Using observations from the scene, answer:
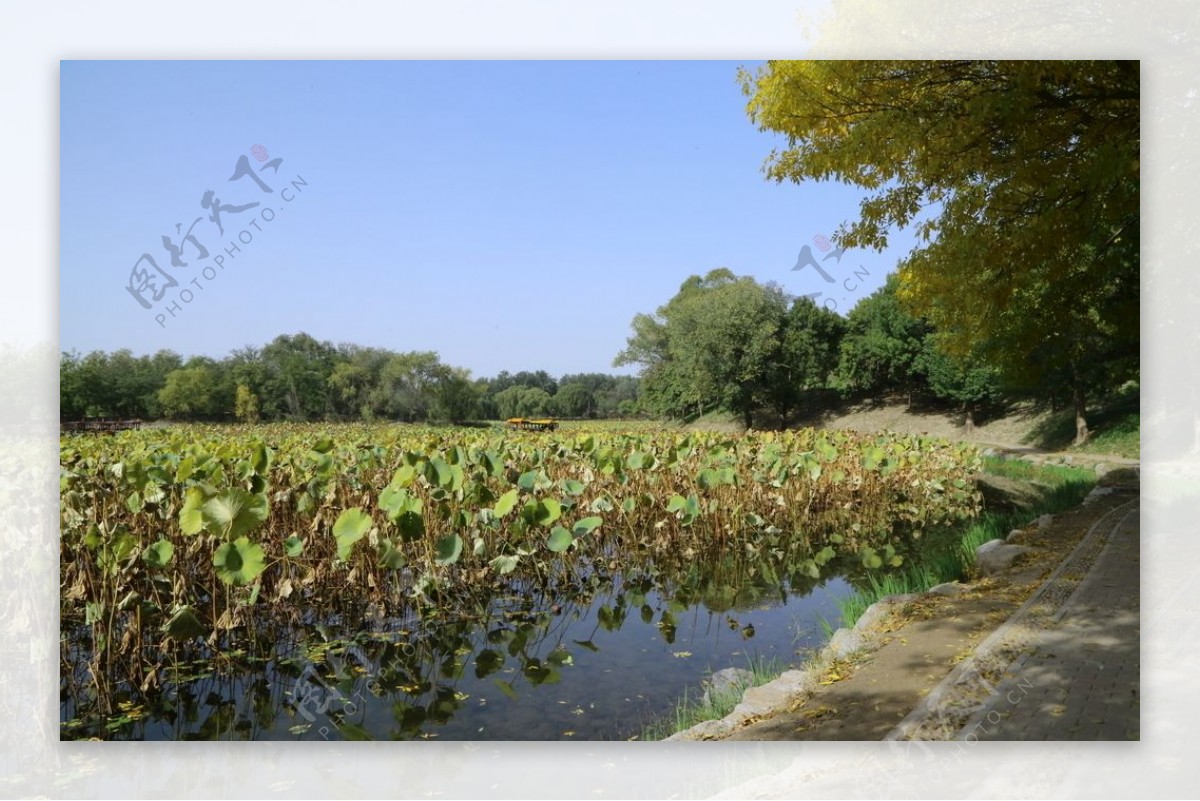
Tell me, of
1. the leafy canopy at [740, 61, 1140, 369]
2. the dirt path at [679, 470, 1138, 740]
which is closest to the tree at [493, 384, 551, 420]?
the leafy canopy at [740, 61, 1140, 369]

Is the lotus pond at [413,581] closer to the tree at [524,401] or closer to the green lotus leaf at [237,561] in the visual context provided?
the green lotus leaf at [237,561]

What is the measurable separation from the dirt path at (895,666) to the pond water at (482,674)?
0.48 metres

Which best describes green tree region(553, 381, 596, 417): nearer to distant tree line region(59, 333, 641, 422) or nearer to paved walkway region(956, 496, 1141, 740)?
distant tree line region(59, 333, 641, 422)

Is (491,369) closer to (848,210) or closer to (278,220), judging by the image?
(278,220)

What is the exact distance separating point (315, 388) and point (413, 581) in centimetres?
151

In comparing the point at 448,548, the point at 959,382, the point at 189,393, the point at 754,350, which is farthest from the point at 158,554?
the point at 959,382

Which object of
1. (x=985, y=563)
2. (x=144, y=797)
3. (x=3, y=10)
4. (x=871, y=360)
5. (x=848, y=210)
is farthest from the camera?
(x=871, y=360)

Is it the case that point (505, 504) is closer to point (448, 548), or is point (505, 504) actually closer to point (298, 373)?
point (448, 548)

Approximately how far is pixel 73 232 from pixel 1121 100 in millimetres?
5194

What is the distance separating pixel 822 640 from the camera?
445cm

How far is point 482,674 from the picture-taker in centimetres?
387

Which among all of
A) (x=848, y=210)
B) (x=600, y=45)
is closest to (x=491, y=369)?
(x=600, y=45)

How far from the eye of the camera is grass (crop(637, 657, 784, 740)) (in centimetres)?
327

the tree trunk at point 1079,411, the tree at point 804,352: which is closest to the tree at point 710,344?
the tree at point 804,352
